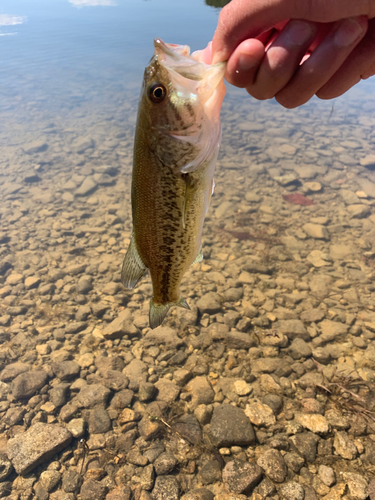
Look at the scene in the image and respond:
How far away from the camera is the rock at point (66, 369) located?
16.7 ft

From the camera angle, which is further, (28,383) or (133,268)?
(28,383)

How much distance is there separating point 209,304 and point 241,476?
2689 millimetres

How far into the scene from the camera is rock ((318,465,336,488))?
3643mm

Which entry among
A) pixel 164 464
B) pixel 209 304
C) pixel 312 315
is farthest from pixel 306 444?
pixel 209 304

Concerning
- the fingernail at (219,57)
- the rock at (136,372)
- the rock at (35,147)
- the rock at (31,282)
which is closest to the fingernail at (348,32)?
the fingernail at (219,57)

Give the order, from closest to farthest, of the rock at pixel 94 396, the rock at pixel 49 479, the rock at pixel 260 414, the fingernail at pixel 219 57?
A: 1. the fingernail at pixel 219 57
2. the rock at pixel 49 479
3. the rock at pixel 260 414
4. the rock at pixel 94 396

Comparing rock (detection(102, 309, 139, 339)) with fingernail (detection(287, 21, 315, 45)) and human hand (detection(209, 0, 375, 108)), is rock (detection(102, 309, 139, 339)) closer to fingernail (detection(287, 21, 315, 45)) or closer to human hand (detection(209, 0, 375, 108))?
human hand (detection(209, 0, 375, 108))

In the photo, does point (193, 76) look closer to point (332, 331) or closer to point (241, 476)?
point (241, 476)

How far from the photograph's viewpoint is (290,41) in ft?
6.02

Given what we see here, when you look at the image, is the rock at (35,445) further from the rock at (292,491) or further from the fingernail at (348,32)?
the fingernail at (348,32)

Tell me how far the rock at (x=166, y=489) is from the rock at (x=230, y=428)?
0.64 m

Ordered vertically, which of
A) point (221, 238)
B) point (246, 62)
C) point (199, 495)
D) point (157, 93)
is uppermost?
point (246, 62)

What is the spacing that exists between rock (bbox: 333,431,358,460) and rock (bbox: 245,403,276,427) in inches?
29.3

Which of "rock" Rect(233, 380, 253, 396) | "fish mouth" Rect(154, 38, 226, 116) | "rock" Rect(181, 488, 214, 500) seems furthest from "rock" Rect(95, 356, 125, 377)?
"fish mouth" Rect(154, 38, 226, 116)
